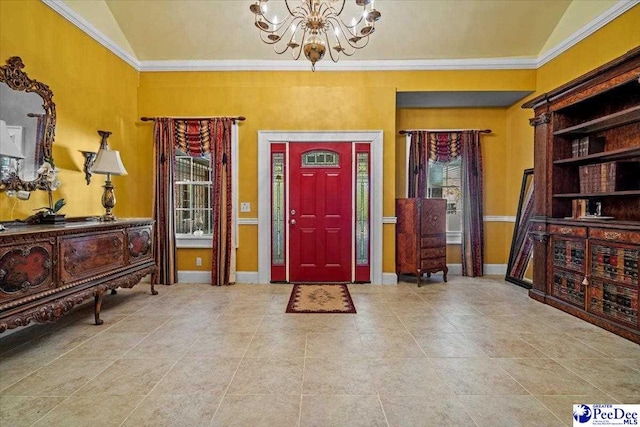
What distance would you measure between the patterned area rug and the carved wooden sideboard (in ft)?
6.10

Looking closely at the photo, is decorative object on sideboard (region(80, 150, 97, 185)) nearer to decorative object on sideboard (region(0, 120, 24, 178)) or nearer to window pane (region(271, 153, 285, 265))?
decorative object on sideboard (region(0, 120, 24, 178))

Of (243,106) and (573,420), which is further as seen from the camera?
(243,106)

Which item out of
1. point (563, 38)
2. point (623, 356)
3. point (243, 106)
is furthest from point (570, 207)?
point (243, 106)

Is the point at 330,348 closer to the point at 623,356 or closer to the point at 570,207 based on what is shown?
the point at 623,356

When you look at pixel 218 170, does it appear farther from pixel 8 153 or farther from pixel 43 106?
pixel 8 153

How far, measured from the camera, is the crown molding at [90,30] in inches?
136

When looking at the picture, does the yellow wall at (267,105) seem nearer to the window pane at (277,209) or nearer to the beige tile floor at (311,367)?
the window pane at (277,209)

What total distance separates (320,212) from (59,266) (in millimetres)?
3145

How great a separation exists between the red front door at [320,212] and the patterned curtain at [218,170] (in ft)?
2.99

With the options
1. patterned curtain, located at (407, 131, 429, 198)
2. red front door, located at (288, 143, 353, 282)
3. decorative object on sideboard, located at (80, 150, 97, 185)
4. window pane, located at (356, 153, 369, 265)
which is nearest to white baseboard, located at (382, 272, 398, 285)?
window pane, located at (356, 153, 369, 265)

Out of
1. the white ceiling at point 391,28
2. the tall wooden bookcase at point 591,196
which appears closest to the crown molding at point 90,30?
the white ceiling at point 391,28

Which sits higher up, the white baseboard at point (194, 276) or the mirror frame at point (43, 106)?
the mirror frame at point (43, 106)

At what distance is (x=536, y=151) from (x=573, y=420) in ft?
10.7

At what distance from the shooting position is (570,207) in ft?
13.0
